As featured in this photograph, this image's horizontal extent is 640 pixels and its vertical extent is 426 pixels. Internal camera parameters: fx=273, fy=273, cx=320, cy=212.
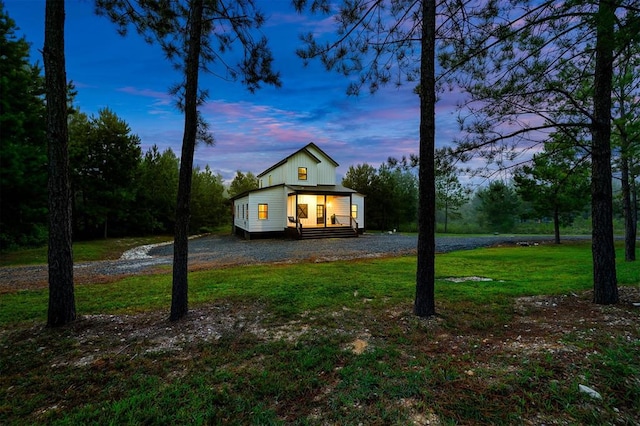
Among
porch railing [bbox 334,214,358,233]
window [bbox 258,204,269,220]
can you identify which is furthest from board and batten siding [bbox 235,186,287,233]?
porch railing [bbox 334,214,358,233]

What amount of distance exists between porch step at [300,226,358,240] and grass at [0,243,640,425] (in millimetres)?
13619

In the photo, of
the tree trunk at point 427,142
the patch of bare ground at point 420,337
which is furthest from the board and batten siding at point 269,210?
the tree trunk at point 427,142

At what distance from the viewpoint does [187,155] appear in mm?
4281

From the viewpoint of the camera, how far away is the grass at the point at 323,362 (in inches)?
85.7

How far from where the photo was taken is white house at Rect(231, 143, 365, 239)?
2016 cm

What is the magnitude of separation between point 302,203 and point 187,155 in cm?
1689

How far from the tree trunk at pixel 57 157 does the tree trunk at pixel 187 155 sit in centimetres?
152

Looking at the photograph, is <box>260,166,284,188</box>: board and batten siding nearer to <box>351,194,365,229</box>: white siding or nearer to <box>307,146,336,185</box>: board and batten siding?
<box>307,146,336,185</box>: board and batten siding

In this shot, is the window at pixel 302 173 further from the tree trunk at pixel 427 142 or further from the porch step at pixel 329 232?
the tree trunk at pixel 427 142

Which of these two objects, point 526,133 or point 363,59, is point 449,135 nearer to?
point 526,133

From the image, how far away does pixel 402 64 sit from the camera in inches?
196

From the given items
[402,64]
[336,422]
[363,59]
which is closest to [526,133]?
[402,64]

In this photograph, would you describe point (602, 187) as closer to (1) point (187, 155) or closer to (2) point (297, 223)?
(1) point (187, 155)

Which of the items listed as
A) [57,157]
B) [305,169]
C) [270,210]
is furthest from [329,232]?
[57,157]
